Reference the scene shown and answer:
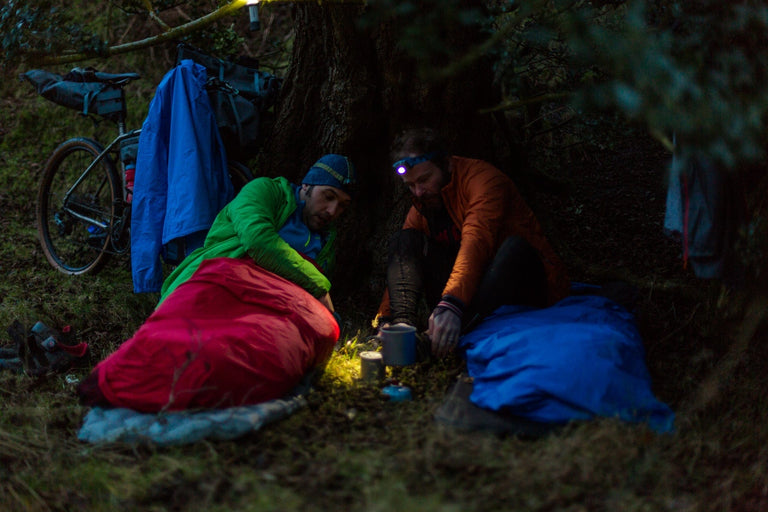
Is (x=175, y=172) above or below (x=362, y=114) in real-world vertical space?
below

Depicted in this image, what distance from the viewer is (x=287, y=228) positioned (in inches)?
131

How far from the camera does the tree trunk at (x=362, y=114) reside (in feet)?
12.6

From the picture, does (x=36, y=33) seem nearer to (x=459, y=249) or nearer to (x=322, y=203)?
(x=322, y=203)

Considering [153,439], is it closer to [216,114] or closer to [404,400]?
A: [404,400]

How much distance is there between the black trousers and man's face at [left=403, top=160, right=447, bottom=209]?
233 millimetres

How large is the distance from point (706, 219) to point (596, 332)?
1.98ft

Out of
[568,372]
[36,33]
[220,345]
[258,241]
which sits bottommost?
[568,372]

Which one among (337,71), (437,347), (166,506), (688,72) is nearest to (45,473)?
(166,506)

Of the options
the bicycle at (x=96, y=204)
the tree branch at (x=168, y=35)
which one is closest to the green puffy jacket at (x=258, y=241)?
the bicycle at (x=96, y=204)

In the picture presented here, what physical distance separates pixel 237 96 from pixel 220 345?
186cm

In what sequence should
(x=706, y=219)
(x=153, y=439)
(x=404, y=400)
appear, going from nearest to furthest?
1. (x=153, y=439)
2. (x=706, y=219)
3. (x=404, y=400)

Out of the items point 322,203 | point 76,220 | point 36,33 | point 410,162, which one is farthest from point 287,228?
point 76,220

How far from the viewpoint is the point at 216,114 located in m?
3.73

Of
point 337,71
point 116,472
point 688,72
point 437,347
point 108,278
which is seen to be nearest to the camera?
point 688,72
